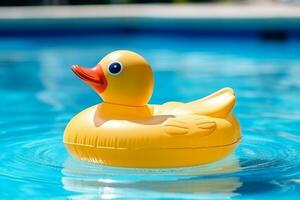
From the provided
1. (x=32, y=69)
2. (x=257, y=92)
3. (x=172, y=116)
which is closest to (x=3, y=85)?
(x=32, y=69)

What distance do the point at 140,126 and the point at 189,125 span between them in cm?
23

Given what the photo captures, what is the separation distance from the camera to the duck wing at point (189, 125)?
3.73m

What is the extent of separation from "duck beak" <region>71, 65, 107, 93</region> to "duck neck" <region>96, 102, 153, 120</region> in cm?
12

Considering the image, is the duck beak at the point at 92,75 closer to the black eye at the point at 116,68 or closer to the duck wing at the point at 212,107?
the black eye at the point at 116,68

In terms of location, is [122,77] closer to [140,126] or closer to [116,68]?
[116,68]

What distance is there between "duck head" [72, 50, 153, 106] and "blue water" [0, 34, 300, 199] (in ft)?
1.17

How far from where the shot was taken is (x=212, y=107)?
390 cm

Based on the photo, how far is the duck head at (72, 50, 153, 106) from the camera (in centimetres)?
383

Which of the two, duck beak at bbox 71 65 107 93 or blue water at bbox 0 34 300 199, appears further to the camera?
duck beak at bbox 71 65 107 93

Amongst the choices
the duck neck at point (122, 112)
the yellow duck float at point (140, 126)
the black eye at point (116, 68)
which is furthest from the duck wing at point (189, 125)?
the black eye at point (116, 68)

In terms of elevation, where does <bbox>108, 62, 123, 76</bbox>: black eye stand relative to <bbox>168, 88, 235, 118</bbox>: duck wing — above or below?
above

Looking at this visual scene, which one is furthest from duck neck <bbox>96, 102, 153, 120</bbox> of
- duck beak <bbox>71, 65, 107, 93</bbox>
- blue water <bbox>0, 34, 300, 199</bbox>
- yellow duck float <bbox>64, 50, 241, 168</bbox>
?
blue water <bbox>0, 34, 300, 199</bbox>

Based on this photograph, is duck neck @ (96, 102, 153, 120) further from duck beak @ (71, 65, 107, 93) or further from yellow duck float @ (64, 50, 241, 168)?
duck beak @ (71, 65, 107, 93)

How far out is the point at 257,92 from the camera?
23.2ft
